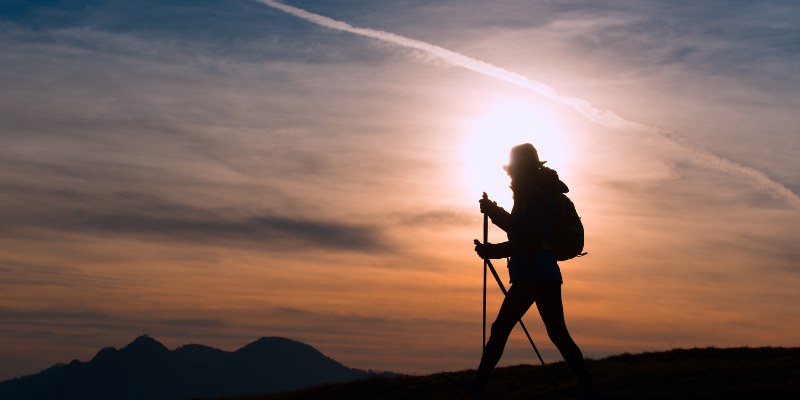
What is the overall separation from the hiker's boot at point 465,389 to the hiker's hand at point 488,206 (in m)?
2.24

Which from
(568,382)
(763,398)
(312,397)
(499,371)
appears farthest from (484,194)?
(312,397)

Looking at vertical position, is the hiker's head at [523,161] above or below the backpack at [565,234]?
above

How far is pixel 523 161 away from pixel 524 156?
70 millimetres

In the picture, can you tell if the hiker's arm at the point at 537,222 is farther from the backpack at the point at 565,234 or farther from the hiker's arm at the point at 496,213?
the hiker's arm at the point at 496,213

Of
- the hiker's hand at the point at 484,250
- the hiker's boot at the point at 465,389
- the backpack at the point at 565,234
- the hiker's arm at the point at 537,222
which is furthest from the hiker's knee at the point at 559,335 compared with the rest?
the hiker's hand at the point at 484,250

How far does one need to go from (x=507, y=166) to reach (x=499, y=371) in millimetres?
11441

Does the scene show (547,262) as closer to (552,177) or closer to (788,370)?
(552,177)

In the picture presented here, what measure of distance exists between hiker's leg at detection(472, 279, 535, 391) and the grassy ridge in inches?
217

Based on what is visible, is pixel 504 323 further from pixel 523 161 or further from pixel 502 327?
pixel 523 161

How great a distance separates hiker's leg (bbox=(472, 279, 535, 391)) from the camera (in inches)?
293

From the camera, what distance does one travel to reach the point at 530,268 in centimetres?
731

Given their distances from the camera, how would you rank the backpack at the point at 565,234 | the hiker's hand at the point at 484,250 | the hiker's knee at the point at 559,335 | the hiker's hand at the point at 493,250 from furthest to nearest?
the hiker's hand at the point at 484,250 → the hiker's hand at the point at 493,250 → the backpack at the point at 565,234 → the hiker's knee at the point at 559,335

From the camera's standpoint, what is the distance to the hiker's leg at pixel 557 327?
7.25 m

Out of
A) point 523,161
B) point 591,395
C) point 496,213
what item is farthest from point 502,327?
point 523,161
